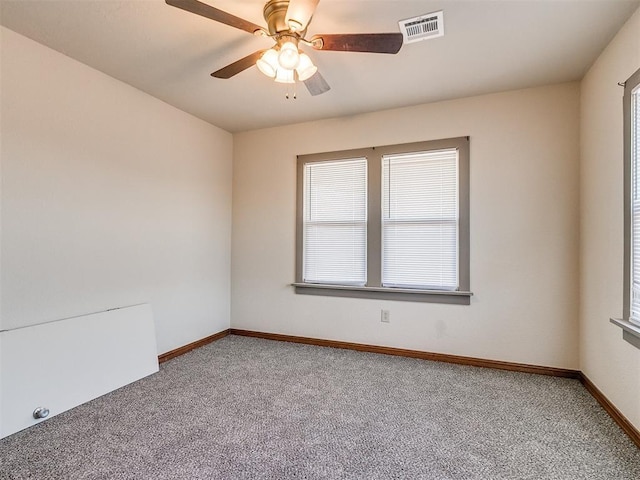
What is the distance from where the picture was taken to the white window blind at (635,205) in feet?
6.27

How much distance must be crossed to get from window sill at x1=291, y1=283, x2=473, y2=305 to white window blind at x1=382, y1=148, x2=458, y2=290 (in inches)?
2.8

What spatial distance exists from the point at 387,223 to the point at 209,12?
7.75 ft

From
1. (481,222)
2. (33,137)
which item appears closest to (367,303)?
(481,222)

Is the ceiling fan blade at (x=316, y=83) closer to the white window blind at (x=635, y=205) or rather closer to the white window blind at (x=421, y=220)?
the white window blind at (x=421, y=220)

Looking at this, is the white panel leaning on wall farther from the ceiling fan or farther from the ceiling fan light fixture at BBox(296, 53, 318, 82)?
the ceiling fan light fixture at BBox(296, 53, 318, 82)

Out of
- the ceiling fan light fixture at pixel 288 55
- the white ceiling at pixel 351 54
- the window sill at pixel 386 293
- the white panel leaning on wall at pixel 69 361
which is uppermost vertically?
the white ceiling at pixel 351 54

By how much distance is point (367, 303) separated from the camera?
344 centimetres

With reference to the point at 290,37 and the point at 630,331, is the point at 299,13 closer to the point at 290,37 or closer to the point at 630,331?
the point at 290,37

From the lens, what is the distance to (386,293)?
A: 3.35 metres

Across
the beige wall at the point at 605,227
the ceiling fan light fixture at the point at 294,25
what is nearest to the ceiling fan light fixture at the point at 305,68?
the ceiling fan light fixture at the point at 294,25

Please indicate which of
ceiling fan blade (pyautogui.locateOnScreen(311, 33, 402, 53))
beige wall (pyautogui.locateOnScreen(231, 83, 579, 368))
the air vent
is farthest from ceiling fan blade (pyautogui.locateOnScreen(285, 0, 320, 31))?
beige wall (pyautogui.locateOnScreen(231, 83, 579, 368))

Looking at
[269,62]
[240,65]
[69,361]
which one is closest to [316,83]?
[269,62]

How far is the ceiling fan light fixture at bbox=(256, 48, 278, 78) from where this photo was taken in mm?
1860

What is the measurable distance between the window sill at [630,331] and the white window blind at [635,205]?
5 cm
